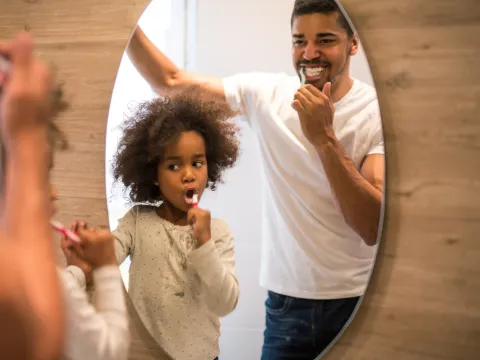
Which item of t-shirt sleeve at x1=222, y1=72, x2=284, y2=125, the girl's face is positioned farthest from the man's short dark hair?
the girl's face

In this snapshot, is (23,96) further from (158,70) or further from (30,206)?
(158,70)

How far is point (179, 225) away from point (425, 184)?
43 centimetres

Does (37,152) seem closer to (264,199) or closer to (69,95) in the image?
(264,199)

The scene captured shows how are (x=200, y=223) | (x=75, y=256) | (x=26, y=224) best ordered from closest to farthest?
(x=26, y=224) < (x=200, y=223) < (x=75, y=256)

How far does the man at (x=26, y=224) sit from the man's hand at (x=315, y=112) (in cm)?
45

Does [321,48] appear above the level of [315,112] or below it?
above

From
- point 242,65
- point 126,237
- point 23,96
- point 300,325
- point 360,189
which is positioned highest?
point 242,65

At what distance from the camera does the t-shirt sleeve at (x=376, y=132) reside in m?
0.84

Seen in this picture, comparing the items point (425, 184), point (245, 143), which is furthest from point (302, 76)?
point (425, 184)

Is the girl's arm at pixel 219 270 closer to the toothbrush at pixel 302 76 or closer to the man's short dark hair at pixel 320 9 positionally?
the toothbrush at pixel 302 76

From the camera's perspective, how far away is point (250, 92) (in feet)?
3.03

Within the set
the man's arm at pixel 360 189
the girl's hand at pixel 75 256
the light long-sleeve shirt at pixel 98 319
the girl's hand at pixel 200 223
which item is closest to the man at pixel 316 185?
the man's arm at pixel 360 189

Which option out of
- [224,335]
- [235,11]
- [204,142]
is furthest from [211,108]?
[224,335]

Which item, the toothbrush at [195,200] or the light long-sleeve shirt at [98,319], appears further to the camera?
the toothbrush at [195,200]
